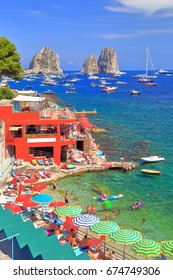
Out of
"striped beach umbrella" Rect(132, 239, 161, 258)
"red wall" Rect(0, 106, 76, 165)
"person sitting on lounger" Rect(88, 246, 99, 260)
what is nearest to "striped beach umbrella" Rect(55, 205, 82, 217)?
"person sitting on lounger" Rect(88, 246, 99, 260)

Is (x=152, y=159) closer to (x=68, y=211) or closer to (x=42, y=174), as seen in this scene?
(x=42, y=174)

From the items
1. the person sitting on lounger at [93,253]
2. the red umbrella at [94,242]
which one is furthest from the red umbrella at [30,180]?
the person sitting on lounger at [93,253]

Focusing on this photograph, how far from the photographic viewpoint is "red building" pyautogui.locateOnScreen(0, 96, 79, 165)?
123ft

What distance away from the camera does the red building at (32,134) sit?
123 feet

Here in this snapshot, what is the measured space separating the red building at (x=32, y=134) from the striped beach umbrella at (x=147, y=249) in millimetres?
19534

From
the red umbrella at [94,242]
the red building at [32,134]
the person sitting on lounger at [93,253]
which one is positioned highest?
the red building at [32,134]

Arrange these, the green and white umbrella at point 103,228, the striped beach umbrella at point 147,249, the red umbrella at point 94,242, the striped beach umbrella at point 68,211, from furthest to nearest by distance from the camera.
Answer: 1. the striped beach umbrella at point 68,211
2. the green and white umbrella at point 103,228
3. the red umbrella at point 94,242
4. the striped beach umbrella at point 147,249

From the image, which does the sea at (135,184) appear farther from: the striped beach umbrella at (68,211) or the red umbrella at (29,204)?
the red umbrella at (29,204)

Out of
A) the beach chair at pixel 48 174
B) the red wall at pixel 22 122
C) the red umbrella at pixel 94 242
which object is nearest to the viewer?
the red umbrella at pixel 94 242

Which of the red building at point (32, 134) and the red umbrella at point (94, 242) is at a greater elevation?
the red building at point (32, 134)

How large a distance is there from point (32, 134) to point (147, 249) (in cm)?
2106

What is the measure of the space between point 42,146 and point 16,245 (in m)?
20.8
